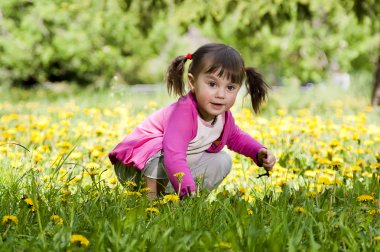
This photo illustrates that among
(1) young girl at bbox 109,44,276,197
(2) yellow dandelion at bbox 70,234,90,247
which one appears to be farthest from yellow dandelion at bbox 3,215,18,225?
(1) young girl at bbox 109,44,276,197

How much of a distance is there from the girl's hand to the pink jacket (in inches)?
1.4

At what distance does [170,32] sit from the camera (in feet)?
48.3

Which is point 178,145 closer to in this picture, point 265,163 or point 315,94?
point 265,163

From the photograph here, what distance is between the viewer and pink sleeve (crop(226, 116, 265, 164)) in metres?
3.21

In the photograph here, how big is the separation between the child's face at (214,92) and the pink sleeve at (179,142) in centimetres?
9

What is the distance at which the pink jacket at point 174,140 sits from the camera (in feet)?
8.93

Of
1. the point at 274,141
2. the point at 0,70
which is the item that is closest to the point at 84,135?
the point at 274,141

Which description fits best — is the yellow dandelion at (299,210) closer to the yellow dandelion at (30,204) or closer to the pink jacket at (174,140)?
the pink jacket at (174,140)

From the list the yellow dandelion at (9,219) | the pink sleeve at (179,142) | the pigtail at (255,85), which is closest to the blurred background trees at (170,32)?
the pigtail at (255,85)

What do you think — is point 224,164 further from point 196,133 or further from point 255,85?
point 255,85

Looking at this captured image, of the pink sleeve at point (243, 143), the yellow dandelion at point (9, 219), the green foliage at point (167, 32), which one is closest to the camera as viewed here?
the yellow dandelion at point (9, 219)

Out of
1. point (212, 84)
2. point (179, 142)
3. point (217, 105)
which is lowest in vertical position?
point (179, 142)

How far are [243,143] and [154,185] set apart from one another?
585 mm

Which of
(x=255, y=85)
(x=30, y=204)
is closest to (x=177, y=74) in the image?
(x=255, y=85)
